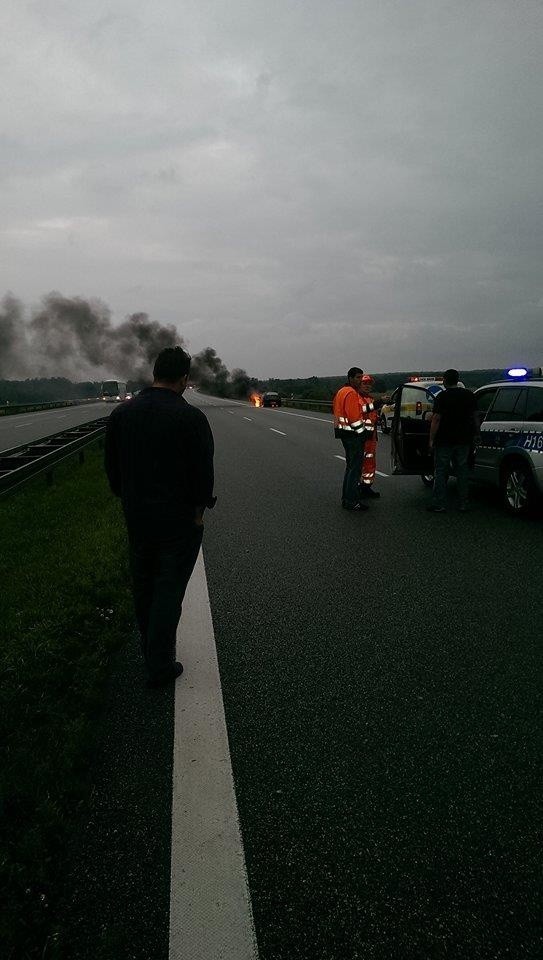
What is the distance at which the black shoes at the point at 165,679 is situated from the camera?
3236 millimetres

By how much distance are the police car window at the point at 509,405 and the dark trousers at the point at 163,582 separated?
579cm

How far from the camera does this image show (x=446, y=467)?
8.10 meters

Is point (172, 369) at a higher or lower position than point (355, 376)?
lower

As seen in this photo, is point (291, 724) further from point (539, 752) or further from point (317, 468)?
point (317, 468)

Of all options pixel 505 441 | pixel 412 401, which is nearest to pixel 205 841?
pixel 505 441

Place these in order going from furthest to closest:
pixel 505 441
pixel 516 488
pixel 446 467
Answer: pixel 446 467, pixel 505 441, pixel 516 488

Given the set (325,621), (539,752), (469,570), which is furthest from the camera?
(469,570)

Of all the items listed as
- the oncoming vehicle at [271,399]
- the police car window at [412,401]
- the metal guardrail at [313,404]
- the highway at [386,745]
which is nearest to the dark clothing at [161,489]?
the highway at [386,745]

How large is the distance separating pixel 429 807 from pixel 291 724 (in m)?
0.78

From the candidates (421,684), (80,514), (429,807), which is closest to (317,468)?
(80,514)

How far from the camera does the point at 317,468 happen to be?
12281 mm

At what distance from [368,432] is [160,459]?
5.66 meters

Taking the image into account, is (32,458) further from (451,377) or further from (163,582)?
(163,582)

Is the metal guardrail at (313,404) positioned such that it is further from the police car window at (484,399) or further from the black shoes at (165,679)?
the black shoes at (165,679)
